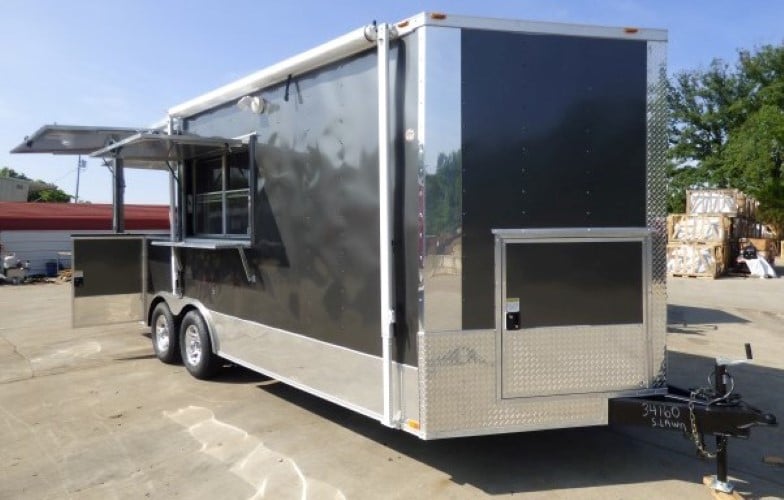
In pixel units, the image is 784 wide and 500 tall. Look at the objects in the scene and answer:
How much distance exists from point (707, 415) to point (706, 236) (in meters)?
19.0

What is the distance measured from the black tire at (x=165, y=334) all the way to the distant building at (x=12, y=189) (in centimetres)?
3660

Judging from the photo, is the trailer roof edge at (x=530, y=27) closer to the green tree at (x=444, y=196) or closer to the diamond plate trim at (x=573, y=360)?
the green tree at (x=444, y=196)

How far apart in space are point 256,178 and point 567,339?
3.04m

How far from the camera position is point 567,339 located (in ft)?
13.1

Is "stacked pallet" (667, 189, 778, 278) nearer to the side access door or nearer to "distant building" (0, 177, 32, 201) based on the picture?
the side access door

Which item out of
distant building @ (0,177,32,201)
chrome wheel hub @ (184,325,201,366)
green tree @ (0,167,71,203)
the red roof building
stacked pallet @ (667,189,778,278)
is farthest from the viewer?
green tree @ (0,167,71,203)

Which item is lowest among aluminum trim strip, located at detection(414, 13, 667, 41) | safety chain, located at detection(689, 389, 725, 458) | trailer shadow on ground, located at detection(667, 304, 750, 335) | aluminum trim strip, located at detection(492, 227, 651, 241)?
trailer shadow on ground, located at detection(667, 304, 750, 335)

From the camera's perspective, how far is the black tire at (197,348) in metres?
6.51

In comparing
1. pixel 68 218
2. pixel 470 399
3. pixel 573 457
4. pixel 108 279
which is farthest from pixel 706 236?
pixel 68 218

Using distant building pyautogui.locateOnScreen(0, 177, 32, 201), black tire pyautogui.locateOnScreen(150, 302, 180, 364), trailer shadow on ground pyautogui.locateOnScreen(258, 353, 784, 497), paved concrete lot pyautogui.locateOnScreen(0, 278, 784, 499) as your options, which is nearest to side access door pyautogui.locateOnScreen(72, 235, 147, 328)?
black tire pyautogui.locateOnScreen(150, 302, 180, 364)

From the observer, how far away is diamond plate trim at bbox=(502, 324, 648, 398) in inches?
155

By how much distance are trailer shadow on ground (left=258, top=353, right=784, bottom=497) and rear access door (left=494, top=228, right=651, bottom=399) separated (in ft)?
2.21

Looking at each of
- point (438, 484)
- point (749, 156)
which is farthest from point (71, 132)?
point (749, 156)

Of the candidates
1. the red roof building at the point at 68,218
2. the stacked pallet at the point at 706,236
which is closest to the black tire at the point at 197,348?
the stacked pallet at the point at 706,236
